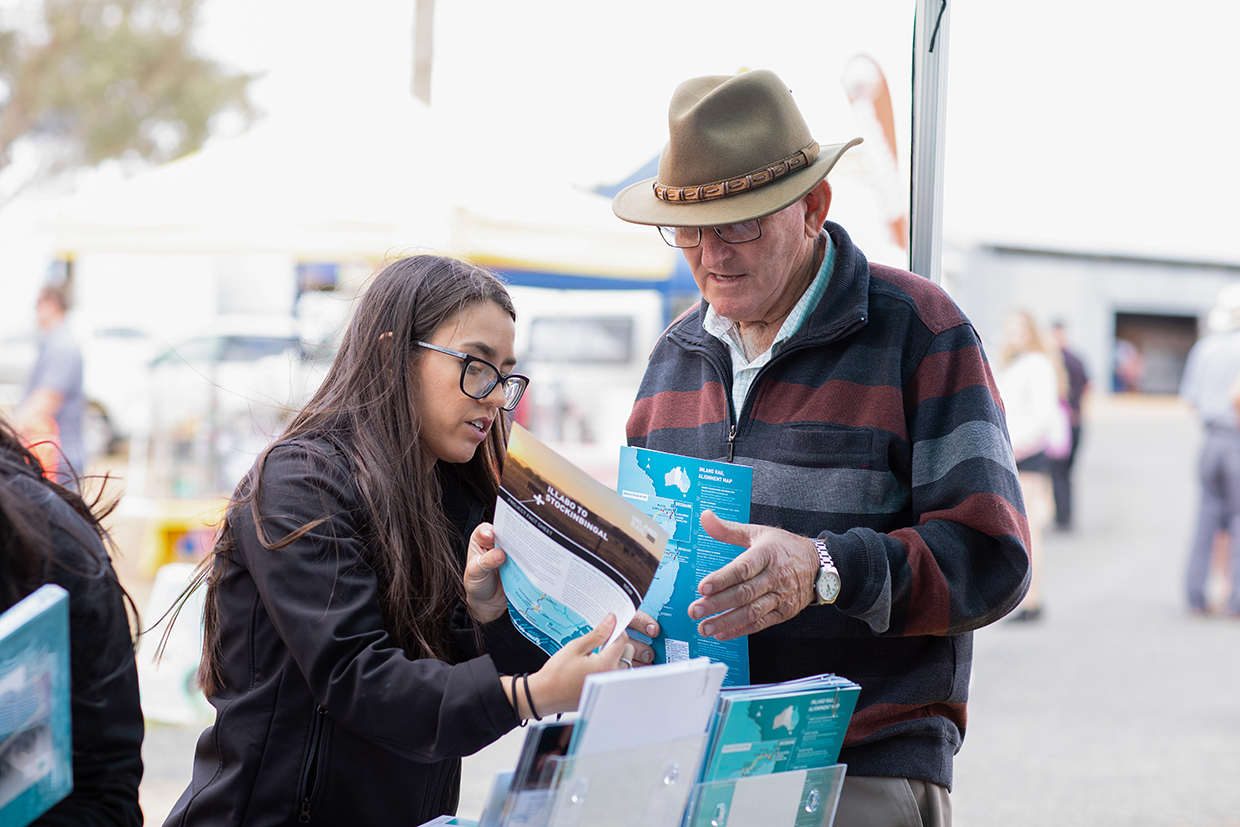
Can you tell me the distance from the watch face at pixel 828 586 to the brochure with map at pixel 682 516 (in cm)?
12

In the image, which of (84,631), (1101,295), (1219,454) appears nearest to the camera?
(84,631)

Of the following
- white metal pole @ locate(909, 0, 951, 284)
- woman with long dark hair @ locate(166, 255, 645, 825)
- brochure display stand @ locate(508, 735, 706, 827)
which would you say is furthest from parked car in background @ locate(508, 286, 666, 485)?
brochure display stand @ locate(508, 735, 706, 827)

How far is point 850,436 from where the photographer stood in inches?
59.4

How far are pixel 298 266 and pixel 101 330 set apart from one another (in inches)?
386

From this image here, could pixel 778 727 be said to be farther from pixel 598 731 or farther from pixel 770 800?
pixel 598 731

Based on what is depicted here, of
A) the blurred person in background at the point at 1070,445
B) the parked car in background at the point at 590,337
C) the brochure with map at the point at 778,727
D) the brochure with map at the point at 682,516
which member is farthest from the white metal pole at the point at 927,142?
the parked car in background at the point at 590,337

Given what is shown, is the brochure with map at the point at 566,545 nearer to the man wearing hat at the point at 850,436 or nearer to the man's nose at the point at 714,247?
the man wearing hat at the point at 850,436

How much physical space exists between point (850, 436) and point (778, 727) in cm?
46

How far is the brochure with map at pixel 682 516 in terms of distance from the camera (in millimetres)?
1346

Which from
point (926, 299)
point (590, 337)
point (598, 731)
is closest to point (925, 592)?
point (926, 299)

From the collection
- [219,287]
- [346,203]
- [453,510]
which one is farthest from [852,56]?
[219,287]

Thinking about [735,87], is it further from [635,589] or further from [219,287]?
[219,287]

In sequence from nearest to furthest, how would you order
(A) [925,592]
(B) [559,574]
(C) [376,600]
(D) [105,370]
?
1. (B) [559,574]
2. (C) [376,600]
3. (A) [925,592]
4. (D) [105,370]

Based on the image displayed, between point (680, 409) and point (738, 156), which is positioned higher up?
point (738, 156)
